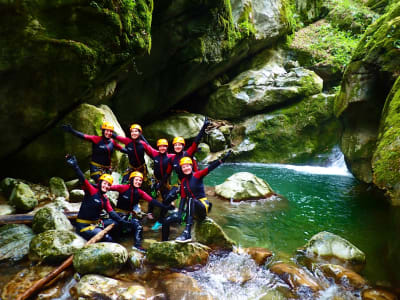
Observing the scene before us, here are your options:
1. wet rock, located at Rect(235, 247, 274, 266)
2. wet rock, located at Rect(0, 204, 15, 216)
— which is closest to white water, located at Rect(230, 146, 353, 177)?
wet rock, located at Rect(235, 247, 274, 266)

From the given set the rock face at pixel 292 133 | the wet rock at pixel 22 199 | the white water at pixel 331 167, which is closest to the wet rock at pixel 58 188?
the wet rock at pixel 22 199

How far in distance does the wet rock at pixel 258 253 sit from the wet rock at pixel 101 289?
2413 millimetres

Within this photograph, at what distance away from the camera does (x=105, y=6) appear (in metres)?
6.87

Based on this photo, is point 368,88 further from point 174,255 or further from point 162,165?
point 174,255

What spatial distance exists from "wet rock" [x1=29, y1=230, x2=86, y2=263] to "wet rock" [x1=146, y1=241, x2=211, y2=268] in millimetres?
1401

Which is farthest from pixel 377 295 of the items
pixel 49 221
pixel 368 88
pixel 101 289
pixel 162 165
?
pixel 368 88

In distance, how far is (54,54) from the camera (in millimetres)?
6332

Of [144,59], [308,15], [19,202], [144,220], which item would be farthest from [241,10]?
[19,202]

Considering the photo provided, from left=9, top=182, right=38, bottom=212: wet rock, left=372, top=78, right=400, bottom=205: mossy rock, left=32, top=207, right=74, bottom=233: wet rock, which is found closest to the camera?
left=372, top=78, right=400, bottom=205: mossy rock

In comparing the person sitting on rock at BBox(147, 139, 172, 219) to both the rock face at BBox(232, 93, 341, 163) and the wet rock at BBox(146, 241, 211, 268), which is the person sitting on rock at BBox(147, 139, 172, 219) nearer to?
the wet rock at BBox(146, 241, 211, 268)

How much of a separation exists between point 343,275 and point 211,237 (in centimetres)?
262

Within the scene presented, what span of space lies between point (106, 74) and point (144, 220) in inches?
181

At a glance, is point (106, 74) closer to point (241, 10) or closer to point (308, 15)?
point (241, 10)

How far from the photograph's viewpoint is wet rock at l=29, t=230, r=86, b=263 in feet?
15.2
